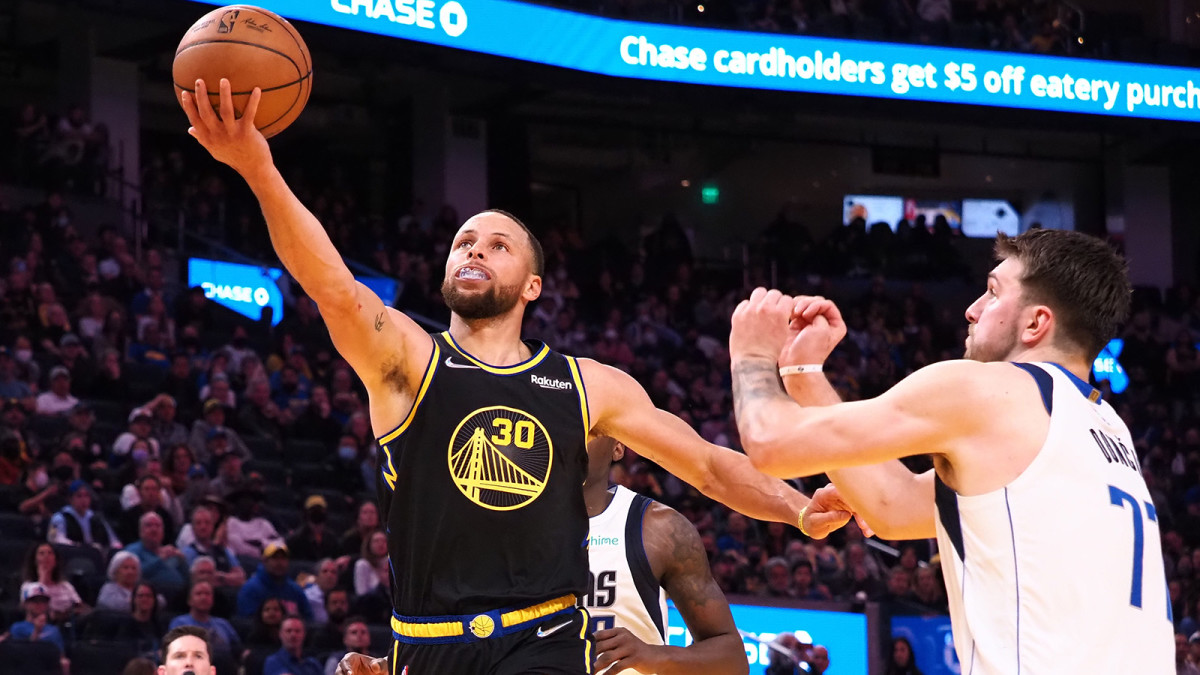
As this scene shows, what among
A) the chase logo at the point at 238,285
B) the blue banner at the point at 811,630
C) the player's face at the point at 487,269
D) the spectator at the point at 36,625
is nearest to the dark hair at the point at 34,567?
the spectator at the point at 36,625

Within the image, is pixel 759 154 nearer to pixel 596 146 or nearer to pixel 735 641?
pixel 596 146

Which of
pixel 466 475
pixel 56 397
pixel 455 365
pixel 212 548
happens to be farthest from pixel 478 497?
pixel 56 397

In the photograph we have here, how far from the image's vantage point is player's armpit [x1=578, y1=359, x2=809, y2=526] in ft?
16.0

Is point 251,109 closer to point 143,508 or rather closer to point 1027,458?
point 1027,458

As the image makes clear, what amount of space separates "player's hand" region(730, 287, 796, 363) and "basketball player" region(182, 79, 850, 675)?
1040 millimetres

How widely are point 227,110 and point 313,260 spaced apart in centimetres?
51

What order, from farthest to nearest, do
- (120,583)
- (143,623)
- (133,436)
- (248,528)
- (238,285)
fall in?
1. (238,285)
2. (133,436)
3. (248,528)
4. (120,583)
5. (143,623)

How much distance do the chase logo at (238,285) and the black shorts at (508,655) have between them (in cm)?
1433

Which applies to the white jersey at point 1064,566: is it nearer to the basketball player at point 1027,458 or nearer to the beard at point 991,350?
the basketball player at point 1027,458

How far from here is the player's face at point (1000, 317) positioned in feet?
12.1

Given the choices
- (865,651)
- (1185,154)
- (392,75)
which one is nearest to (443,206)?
(392,75)

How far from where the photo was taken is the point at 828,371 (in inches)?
809

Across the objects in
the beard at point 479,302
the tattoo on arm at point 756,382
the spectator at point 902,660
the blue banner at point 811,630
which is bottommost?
the spectator at point 902,660

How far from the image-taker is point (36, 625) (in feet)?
32.3
